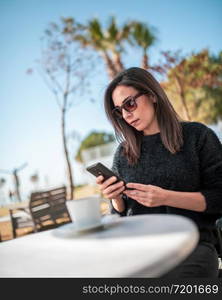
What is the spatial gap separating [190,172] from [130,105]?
0.42m

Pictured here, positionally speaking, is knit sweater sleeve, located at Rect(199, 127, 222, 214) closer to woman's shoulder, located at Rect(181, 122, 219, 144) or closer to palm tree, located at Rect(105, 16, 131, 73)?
woman's shoulder, located at Rect(181, 122, 219, 144)

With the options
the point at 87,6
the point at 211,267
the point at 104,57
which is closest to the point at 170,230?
the point at 211,267

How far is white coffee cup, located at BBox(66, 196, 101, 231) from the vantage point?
75 cm

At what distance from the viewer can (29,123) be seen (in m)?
13.3

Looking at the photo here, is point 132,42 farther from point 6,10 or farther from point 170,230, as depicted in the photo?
point 170,230

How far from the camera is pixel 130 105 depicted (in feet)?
4.47

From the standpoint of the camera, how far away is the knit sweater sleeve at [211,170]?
3.54 ft

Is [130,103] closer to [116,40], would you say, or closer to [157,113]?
[157,113]

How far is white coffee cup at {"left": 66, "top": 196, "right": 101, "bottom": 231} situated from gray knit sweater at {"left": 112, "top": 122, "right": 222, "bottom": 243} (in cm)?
49

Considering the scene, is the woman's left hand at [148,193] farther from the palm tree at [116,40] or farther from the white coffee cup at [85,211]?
the palm tree at [116,40]

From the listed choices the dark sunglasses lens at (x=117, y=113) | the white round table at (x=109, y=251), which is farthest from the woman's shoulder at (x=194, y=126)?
the white round table at (x=109, y=251)

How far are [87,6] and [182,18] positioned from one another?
349cm

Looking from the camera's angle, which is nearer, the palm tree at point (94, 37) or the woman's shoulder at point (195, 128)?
the woman's shoulder at point (195, 128)

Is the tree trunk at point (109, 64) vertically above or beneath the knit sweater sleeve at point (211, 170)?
above
